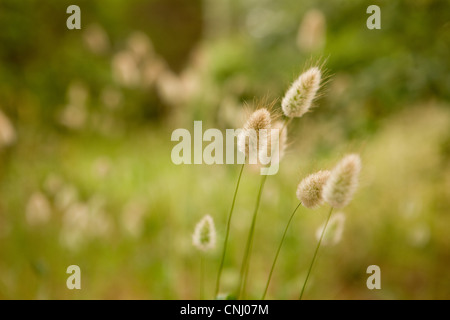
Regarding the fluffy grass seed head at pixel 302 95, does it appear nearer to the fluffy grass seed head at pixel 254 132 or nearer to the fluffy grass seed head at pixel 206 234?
the fluffy grass seed head at pixel 254 132

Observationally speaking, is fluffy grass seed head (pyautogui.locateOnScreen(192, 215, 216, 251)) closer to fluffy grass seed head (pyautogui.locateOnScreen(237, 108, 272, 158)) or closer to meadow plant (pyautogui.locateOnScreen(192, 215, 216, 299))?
meadow plant (pyautogui.locateOnScreen(192, 215, 216, 299))

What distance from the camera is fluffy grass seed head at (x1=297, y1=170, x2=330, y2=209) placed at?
730 millimetres

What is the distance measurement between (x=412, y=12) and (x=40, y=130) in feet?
9.38

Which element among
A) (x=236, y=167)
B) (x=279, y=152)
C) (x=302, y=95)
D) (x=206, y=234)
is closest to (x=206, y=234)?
(x=206, y=234)

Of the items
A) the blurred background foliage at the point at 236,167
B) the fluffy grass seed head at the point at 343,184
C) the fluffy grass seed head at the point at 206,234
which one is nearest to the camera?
A: the fluffy grass seed head at the point at 343,184

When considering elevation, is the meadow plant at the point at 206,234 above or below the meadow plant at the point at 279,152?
below

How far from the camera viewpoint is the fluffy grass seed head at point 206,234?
2.84ft

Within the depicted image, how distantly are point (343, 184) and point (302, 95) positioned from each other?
0.64 feet

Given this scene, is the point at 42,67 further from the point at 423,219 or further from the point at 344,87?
the point at 423,219

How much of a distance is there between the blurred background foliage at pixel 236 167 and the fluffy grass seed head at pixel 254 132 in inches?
5.3

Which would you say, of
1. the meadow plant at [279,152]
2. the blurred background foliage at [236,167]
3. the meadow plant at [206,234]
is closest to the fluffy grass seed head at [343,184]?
the meadow plant at [279,152]

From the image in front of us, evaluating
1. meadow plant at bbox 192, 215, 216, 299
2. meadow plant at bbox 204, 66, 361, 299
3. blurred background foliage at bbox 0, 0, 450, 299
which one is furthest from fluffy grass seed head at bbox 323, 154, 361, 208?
meadow plant at bbox 192, 215, 216, 299

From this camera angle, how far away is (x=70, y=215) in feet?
5.81

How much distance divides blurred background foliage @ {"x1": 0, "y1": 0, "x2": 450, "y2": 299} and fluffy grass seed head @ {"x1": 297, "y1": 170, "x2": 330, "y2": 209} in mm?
81
